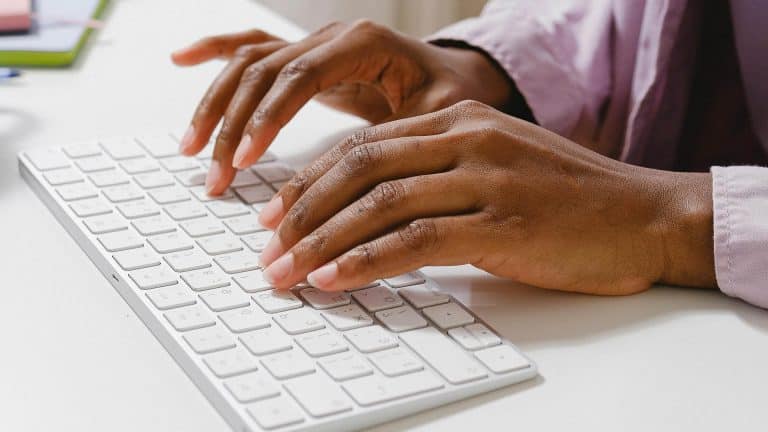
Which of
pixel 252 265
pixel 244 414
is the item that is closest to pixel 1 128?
pixel 252 265

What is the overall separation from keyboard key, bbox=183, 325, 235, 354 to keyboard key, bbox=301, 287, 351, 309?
0.20 feet

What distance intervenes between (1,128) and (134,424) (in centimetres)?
46

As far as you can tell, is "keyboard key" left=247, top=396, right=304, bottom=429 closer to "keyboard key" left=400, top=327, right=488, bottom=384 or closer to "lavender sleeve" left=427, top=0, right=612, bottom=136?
"keyboard key" left=400, top=327, right=488, bottom=384

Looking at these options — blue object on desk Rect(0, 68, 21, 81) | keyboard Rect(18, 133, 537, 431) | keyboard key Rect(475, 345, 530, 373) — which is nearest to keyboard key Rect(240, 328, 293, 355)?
keyboard Rect(18, 133, 537, 431)

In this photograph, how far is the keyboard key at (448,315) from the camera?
0.54 meters

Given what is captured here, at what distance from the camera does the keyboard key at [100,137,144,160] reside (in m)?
0.74

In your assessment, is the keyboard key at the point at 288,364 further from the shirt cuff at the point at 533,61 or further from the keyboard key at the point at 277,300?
the shirt cuff at the point at 533,61

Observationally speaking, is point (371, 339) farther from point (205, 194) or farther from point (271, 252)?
point (205, 194)

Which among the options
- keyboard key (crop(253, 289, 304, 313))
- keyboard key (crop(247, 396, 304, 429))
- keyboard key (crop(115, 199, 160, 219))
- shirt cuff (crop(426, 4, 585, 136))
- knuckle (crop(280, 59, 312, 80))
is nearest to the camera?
keyboard key (crop(247, 396, 304, 429))

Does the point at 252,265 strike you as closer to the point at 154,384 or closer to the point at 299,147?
the point at 154,384

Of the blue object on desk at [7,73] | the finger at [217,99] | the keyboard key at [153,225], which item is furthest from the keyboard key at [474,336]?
the blue object on desk at [7,73]

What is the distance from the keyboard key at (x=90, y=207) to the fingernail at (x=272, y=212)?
0.35 ft

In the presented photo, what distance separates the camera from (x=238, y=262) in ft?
1.94

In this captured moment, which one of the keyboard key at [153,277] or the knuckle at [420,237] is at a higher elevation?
the knuckle at [420,237]
